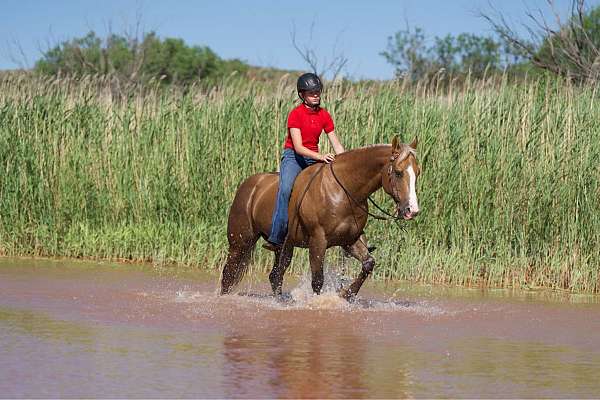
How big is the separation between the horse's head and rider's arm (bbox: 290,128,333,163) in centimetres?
81

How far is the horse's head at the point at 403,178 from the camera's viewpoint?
934 centimetres

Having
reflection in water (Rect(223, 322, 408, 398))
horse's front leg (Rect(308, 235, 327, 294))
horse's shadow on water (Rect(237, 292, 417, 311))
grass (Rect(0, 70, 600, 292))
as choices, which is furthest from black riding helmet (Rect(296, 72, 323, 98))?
grass (Rect(0, 70, 600, 292))

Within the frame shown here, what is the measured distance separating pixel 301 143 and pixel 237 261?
1638 mm

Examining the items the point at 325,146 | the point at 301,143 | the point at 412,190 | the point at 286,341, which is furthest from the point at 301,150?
the point at 325,146

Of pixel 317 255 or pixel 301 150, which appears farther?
pixel 301 150

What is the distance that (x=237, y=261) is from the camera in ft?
37.2

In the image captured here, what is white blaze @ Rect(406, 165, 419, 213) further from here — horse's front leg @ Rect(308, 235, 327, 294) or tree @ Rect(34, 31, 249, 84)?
tree @ Rect(34, 31, 249, 84)

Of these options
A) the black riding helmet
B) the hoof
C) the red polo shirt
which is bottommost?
the hoof

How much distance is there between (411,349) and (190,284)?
15.4ft

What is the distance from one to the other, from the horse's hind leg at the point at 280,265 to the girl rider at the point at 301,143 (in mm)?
108

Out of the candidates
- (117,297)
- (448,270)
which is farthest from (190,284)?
(448,270)

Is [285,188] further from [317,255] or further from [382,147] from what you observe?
[382,147]

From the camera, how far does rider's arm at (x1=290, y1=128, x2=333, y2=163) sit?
10.4 meters

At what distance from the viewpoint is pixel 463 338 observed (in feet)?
29.9
